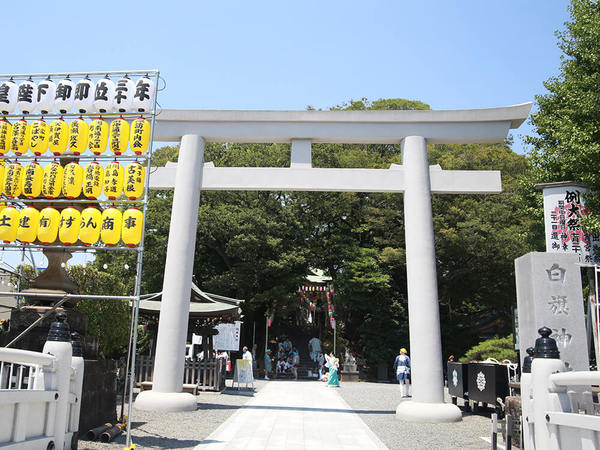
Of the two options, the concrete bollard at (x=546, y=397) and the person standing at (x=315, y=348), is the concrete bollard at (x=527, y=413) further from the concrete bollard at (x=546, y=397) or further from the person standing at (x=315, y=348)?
the person standing at (x=315, y=348)

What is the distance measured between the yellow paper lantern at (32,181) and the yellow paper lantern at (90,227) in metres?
0.88

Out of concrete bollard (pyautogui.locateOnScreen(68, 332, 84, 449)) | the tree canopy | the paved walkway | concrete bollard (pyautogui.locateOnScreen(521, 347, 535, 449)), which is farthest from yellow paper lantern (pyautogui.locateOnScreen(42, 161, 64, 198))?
the tree canopy

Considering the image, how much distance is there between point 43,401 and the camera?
4992mm

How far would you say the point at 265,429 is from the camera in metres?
9.01

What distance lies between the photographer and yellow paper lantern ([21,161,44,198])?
25.3ft

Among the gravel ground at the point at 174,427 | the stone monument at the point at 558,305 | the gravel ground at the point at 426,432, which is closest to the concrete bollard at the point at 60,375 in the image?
the gravel ground at the point at 174,427

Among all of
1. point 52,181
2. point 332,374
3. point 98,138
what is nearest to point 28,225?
point 52,181

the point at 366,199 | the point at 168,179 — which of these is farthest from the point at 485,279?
the point at 168,179

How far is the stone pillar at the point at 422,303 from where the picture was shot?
33.3 ft

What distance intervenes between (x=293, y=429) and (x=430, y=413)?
2.89m

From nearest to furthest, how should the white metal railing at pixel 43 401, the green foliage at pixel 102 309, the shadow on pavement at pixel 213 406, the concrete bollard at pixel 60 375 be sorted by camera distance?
the white metal railing at pixel 43 401 < the concrete bollard at pixel 60 375 < the shadow on pavement at pixel 213 406 < the green foliage at pixel 102 309

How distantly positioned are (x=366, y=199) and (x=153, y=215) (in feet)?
39.9

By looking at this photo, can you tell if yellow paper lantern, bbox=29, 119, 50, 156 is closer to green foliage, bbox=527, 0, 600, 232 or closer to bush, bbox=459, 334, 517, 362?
green foliage, bbox=527, 0, 600, 232

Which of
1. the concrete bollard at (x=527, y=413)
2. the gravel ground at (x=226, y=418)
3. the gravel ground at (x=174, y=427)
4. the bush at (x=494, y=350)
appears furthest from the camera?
the bush at (x=494, y=350)
